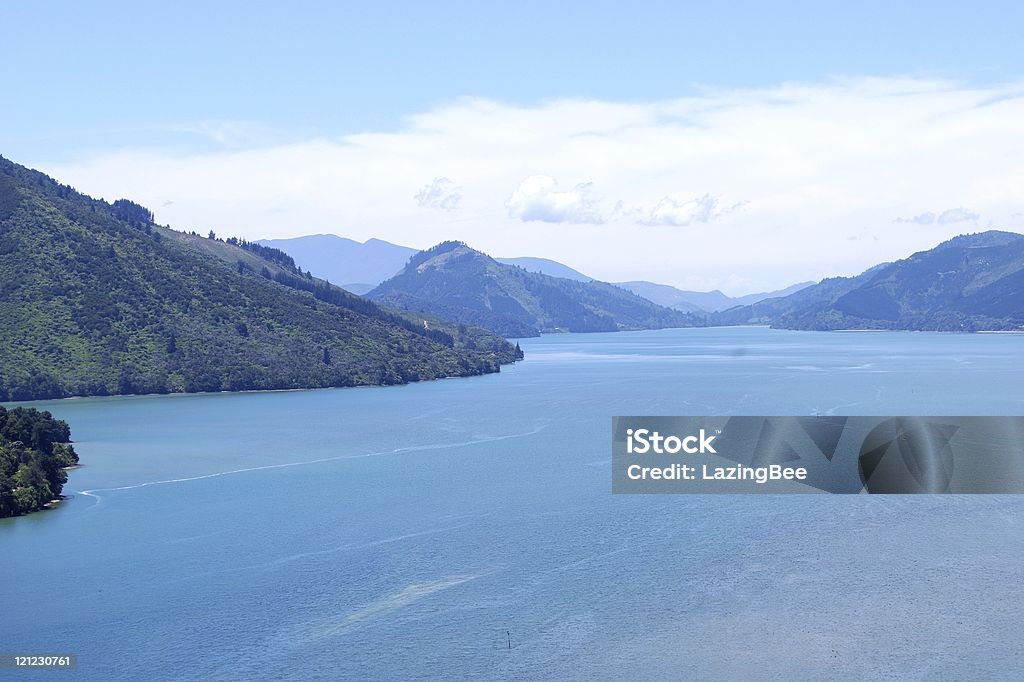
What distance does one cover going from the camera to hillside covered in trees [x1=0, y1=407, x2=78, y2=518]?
7062 cm

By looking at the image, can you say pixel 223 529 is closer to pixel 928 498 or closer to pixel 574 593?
pixel 574 593

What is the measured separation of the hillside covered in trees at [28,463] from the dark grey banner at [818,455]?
41.9 metres

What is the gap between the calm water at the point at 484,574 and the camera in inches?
1756

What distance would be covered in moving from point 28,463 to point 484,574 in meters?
40.0

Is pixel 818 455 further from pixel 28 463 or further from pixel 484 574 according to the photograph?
pixel 28 463

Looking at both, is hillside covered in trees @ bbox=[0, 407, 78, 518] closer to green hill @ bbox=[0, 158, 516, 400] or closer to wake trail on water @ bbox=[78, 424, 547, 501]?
wake trail on water @ bbox=[78, 424, 547, 501]

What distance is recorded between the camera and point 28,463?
249ft

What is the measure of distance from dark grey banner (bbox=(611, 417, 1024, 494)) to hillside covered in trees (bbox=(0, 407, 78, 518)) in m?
41.9

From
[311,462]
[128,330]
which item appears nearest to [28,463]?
[311,462]

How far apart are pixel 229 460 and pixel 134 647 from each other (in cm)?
5084

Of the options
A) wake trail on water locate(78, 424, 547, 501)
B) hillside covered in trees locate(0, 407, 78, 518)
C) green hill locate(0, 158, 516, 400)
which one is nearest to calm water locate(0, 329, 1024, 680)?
wake trail on water locate(78, 424, 547, 501)

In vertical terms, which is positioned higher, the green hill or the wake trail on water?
the green hill

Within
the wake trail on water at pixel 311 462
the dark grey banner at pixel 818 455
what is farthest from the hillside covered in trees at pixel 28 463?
the dark grey banner at pixel 818 455

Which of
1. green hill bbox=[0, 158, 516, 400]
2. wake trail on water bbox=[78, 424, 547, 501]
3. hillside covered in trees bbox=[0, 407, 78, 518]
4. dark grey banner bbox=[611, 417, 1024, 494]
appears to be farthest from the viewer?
green hill bbox=[0, 158, 516, 400]
